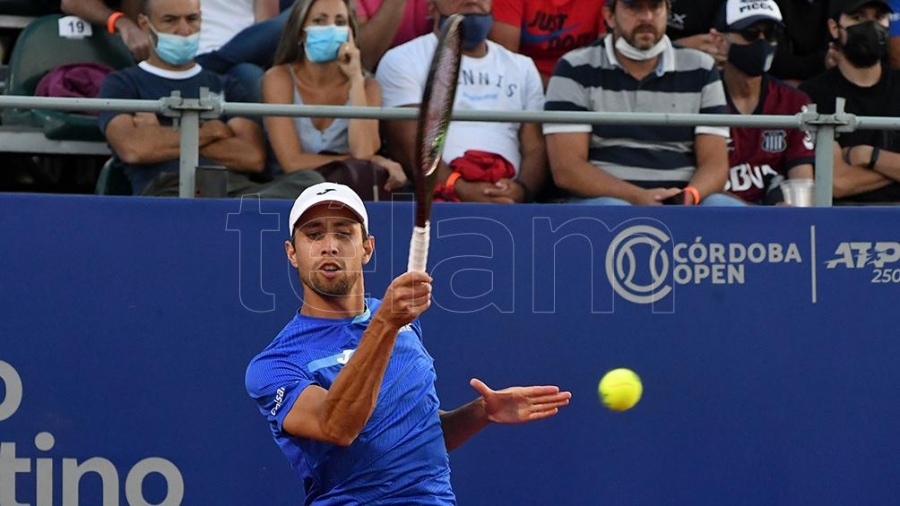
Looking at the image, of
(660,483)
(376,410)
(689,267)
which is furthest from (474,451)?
(376,410)

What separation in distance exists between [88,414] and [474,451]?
1.68 meters

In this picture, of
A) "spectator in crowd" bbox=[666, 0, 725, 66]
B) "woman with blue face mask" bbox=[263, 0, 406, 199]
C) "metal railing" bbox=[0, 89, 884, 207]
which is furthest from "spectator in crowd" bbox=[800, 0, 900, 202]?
"woman with blue face mask" bbox=[263, 0, 406, 199]

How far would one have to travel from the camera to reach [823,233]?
21.3 ft

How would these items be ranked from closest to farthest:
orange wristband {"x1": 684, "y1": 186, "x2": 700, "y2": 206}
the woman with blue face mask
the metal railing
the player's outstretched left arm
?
the player's outstretched left arm
the metal railing
orange wristband {"x1": 684, "y1": 186, "x2": 700, "y2": 206}
the woman with blue face mask

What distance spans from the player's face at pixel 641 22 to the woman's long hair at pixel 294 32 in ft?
4.35

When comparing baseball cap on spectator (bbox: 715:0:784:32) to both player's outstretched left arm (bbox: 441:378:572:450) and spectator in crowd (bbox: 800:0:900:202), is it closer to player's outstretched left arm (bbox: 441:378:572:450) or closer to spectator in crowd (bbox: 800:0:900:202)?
spectator in crowd (bbox: 800:0:900:202)

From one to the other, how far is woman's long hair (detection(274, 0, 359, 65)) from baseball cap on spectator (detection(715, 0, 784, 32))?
2045 mm

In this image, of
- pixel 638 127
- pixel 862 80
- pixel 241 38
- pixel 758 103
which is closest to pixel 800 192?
pixel 638 127

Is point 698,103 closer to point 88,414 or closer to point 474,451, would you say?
point 474,451

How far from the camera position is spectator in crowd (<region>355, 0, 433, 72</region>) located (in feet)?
25.1

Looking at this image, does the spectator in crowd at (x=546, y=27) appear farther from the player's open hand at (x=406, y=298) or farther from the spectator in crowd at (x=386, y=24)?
the player's open hand at (x=406, y=298)

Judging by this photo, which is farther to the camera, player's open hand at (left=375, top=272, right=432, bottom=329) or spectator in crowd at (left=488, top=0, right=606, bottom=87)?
spectator in crowd at (left=488, top=0, right=606, bottom=87)

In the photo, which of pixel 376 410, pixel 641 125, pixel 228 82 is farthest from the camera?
pixel 228 82

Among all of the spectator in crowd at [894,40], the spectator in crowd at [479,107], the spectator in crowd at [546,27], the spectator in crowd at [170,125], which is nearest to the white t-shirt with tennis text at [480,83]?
the spectator in crowd at [479,107]
